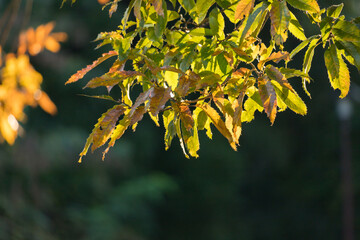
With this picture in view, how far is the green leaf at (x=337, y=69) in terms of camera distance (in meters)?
0.93

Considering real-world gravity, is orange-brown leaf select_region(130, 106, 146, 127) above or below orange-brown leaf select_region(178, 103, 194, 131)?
above

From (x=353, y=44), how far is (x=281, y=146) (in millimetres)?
10751

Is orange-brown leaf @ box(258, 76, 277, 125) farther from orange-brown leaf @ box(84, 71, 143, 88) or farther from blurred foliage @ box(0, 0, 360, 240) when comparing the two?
blurred foliage @ box(0, 0, 360, 240)

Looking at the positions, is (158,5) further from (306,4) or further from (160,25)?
(306,4)

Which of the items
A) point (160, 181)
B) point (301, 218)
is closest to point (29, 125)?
point (160, 181)

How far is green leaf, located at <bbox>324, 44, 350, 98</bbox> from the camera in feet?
3.05

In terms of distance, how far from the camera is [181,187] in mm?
9953

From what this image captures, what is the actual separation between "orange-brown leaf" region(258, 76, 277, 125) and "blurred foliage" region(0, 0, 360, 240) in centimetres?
592

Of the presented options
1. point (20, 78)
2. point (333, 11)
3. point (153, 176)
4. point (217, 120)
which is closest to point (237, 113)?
point (217, 120)

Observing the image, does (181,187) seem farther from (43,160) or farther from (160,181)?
(43,160)

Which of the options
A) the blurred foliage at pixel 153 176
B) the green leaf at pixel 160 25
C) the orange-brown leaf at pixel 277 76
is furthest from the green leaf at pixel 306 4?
the blurred foliage at pixel 153 176

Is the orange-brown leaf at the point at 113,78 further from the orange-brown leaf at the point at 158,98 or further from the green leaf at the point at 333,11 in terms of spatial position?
the green leaf at the point at 333,11

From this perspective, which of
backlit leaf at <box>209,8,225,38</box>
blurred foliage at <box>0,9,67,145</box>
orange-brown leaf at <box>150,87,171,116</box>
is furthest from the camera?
blurred foliage at <box>0,9,67,145</box>

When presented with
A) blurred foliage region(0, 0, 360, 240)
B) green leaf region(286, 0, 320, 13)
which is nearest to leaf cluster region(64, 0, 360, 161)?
green leaf region(286, 0, 320, 13)
